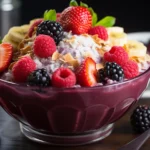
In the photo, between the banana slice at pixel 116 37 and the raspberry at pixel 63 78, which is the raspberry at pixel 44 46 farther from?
the banana slice at pixel 116 37

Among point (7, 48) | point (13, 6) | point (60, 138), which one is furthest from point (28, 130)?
point (13, 6)

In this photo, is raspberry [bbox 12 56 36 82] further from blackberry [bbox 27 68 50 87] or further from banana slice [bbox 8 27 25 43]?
banana slice [bbox 8 27 25 43]

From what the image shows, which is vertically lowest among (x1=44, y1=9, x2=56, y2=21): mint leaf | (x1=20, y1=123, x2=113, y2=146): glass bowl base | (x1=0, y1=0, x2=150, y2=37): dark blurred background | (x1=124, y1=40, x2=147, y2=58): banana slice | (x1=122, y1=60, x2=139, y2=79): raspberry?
(x1=0, y1=0, x2=150, y2=37): dark blurred background

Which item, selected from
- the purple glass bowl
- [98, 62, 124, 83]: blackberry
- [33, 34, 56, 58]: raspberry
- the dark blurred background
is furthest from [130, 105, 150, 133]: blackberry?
the dark blurred background

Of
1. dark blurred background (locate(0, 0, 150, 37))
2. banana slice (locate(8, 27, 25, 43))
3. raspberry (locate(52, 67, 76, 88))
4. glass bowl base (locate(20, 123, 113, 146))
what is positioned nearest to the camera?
raspberry (locate(52, 67, 76, 88))

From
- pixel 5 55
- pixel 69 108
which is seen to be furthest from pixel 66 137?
pixel 5 55

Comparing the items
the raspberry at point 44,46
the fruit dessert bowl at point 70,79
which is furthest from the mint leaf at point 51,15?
the raspberry at point 44,46
